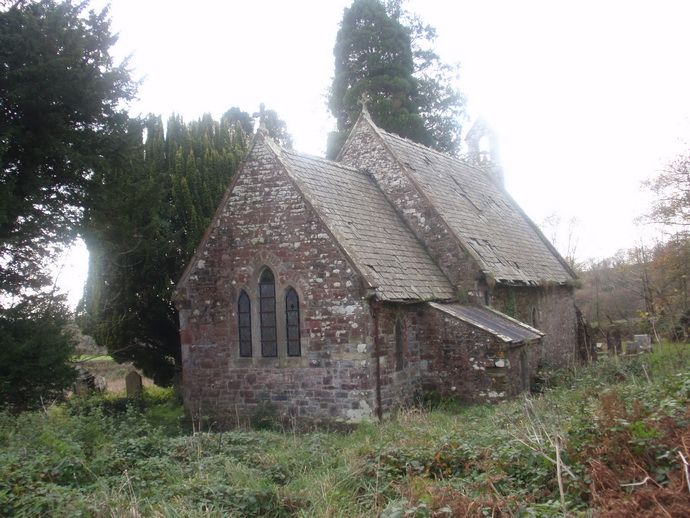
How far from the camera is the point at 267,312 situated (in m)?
15.4

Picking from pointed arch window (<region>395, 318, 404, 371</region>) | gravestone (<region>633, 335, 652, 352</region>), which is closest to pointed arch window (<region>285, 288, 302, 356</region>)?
pointed arch window (<region>395, 318, 404, 371</region>)

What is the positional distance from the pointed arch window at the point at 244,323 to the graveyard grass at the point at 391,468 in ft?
14.2

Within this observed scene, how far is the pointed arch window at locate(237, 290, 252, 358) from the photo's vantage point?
1556 centimetres

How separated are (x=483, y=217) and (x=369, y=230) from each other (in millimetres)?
6886

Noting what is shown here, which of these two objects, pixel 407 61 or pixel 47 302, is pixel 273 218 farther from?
pixel 407 61

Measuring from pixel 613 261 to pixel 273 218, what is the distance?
37514 mm

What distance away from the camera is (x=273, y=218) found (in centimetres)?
1543

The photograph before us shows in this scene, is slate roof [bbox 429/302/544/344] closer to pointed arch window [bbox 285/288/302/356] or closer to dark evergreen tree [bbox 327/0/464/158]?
pointed arch window [bbox 285/288/302/356]

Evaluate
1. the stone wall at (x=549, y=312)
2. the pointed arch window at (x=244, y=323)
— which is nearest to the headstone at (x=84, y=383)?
the pointed arch window at (x=244, y=323)

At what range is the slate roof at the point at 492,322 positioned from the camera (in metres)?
15.1

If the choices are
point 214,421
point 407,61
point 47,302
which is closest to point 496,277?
point 214,421

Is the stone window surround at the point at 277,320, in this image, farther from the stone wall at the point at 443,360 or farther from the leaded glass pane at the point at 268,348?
the stone wall at the point at 443,360

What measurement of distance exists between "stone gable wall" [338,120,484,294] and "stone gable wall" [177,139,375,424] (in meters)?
4.46

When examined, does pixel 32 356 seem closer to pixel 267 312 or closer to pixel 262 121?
pixel 267 312
